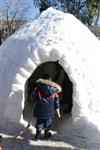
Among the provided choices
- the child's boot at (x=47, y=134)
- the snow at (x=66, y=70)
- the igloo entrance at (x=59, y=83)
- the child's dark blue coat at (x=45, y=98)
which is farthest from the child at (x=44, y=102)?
the igloo entrance at (x=59, y=83)

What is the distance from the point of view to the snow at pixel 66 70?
26.5ft

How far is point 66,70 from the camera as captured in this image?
8.14 meters

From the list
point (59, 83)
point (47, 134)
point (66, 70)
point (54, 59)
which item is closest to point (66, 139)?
point (47, 134)

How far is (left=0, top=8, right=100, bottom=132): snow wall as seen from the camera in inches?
320

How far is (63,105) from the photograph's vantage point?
29.8 feet

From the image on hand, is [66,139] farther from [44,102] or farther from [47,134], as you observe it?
[44,102]

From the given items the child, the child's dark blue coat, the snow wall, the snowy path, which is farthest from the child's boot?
the snow wall

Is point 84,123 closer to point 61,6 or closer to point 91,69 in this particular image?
point 91,69

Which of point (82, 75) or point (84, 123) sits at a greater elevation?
point (82, 75)

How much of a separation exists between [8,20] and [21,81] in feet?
93.4

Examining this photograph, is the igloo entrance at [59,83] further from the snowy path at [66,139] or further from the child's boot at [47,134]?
the child's boot at [47,134]

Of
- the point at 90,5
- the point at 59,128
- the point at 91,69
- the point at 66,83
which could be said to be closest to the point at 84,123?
the point at 59,128

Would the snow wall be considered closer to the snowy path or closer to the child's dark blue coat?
the snowy path

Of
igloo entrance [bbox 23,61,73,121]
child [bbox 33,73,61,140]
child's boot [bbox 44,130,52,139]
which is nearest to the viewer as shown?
child [bbox 33,73,61,140]
